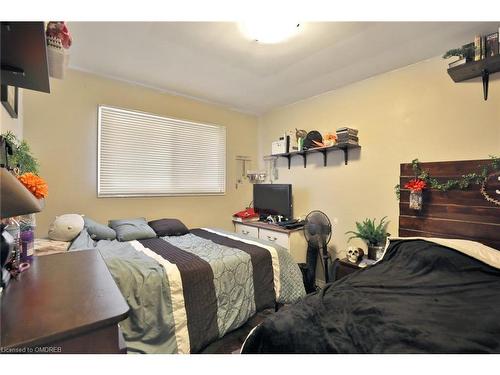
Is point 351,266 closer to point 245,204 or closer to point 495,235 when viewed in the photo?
point 495,235

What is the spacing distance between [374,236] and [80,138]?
3.38m

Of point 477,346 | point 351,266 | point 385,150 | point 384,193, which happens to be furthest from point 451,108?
point 477,346

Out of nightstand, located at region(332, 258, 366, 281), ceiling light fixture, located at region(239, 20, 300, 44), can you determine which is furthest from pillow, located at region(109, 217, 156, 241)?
ceiling light fixture, located at region(239, 20, 300, 44)

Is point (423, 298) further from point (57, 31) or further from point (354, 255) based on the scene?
point (57, 31)

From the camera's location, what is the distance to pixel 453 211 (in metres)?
2.06

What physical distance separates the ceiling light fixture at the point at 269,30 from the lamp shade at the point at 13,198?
1.72 metres

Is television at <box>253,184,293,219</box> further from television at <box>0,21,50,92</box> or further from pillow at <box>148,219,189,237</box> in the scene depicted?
television at <box>0,21,50,92</box>

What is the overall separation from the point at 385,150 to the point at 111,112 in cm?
319

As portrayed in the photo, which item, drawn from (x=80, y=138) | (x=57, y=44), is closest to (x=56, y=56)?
(x=57, y=44)

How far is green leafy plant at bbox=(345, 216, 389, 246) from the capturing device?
248 cm

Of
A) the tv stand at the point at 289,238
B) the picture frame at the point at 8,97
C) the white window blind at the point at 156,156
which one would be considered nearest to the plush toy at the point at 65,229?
the white window blind at the point at 156,156

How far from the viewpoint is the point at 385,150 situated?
2.58 meters

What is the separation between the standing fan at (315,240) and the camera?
275 cm

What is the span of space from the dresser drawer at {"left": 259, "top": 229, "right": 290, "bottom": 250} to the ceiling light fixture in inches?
81.9
